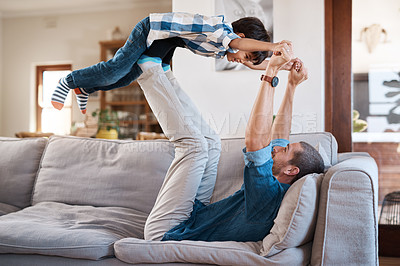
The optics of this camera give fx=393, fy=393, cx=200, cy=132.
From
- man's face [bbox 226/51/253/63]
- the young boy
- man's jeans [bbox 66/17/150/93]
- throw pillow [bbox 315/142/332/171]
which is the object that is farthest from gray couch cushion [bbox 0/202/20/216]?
throw pillow [bbox 315/142/332/171]

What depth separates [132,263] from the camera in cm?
156

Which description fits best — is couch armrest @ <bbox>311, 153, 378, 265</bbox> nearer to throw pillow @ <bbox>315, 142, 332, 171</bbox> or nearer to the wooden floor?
throw pillow @ <bbox>315, 142, 332, 171</bbox>

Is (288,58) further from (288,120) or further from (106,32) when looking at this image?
(106,32)

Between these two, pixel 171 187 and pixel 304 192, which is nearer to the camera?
pixel 304 192

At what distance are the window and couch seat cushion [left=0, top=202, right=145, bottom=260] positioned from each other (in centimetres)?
494

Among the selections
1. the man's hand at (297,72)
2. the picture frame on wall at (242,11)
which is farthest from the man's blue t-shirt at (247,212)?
the picture frame on wall at (242,11)

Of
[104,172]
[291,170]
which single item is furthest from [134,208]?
[291,170]

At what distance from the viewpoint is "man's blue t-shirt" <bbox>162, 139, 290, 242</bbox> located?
4.76ft

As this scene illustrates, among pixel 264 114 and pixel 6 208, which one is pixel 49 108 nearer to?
pixel 6 208

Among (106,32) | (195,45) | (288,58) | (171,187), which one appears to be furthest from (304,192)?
(106,32)

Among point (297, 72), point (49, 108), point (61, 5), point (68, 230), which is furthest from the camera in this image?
point (49, 108)

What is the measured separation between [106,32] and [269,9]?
13.8 ft

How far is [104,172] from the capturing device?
2.29 metres

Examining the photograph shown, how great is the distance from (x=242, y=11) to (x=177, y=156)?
1.66 m
